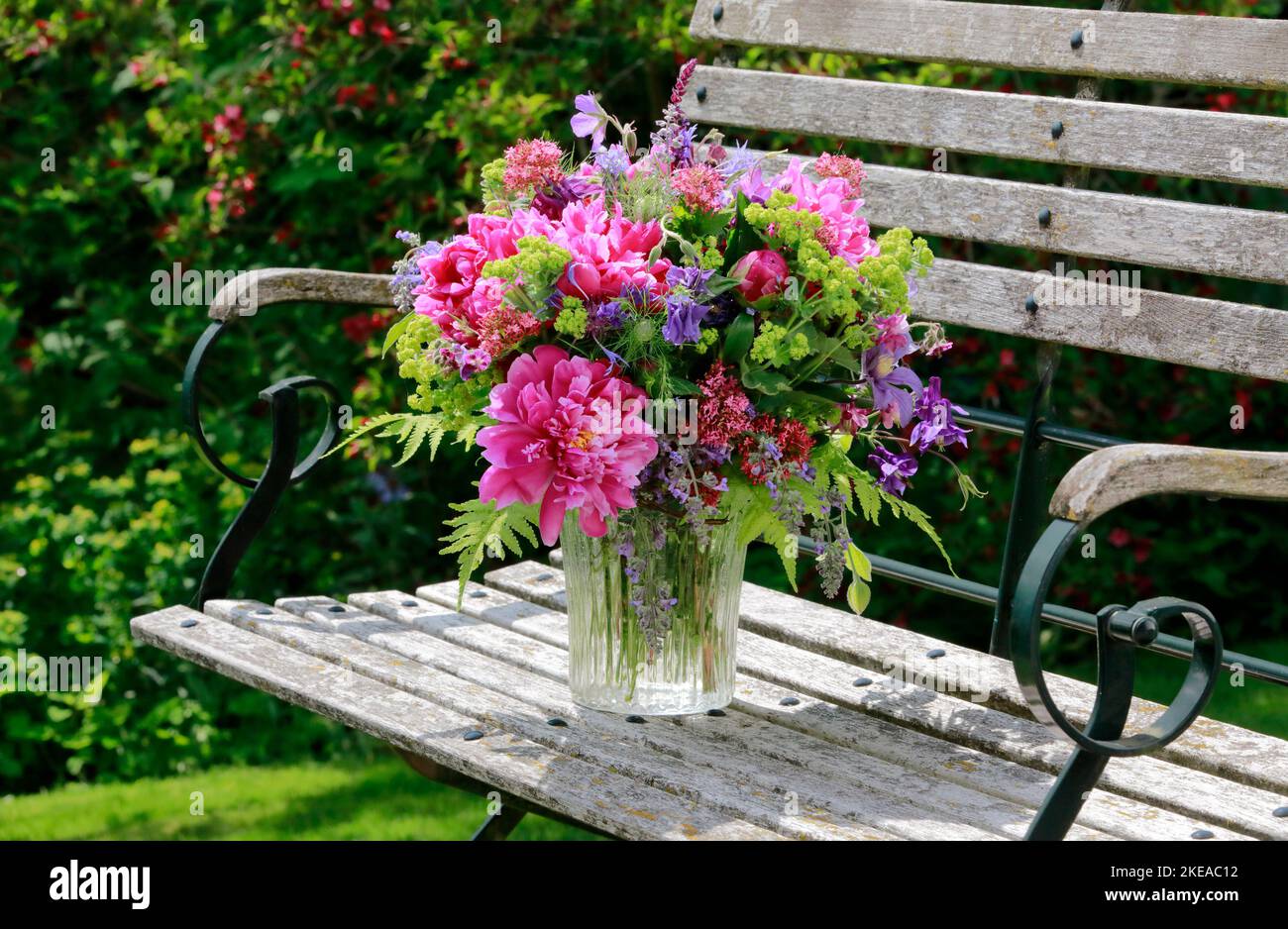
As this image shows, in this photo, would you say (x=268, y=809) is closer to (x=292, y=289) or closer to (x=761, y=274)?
(x=292, y=289)

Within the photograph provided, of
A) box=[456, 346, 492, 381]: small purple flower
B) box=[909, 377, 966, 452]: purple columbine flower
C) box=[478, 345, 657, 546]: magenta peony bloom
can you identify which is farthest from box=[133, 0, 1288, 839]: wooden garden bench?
box=[456, 346, 492, 381]: small purple flower

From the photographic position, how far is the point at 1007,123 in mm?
2346

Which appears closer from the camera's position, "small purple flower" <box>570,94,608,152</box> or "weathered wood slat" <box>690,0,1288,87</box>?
"small purple flower" <box>570,94,608,152</box>

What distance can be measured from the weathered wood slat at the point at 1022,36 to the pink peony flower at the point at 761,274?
2.51ft

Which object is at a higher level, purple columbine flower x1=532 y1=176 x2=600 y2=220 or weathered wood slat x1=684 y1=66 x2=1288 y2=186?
weathered wood slat x1=684 y1=66 x2=1288 y2=186

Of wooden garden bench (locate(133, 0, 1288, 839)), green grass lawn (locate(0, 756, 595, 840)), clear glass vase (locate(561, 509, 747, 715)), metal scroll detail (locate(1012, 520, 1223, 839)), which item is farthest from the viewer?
green grass lawn (locate(0, 756, 595, 840))

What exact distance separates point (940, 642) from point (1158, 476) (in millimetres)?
767

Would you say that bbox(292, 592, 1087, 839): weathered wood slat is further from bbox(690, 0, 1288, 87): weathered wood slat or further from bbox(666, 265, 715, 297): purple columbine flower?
bbox(690, 0, 1288, 87): weathered wood slat

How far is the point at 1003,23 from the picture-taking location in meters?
2.36

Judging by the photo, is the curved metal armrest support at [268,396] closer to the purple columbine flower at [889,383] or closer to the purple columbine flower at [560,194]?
the purple columbine flower at [560,194]

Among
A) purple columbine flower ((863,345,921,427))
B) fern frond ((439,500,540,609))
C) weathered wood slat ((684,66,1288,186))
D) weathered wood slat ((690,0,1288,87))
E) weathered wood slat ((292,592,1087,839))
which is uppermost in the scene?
weathered wood slat ((690,0,1288,87))

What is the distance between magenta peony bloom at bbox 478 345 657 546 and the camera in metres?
1.68
